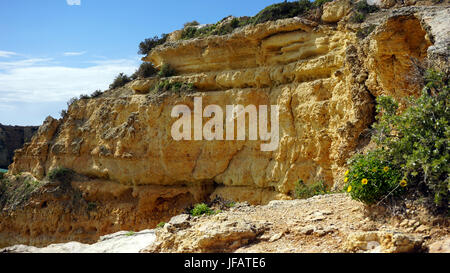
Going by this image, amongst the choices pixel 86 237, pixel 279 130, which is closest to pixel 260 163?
pixel 279 130

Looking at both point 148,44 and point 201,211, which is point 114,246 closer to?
point 201,211

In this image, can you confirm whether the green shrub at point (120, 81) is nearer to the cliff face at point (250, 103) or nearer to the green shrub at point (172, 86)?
the cliff face at point (250, 103)

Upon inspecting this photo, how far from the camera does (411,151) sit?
440 centimetres

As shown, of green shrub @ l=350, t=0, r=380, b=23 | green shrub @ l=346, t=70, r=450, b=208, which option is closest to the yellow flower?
green shrub @ l=346, t=70, r=450, b=208

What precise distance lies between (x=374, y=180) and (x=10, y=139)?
4090cm

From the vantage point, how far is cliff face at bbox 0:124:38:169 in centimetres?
3447

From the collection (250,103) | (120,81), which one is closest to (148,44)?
(120,81)

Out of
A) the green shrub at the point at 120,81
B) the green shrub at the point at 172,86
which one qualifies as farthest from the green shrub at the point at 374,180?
the green shrub at the point at 120,81

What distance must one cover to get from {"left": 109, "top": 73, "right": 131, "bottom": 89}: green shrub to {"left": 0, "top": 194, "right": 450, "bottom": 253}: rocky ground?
51.1ft

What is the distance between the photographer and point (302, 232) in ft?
14.5

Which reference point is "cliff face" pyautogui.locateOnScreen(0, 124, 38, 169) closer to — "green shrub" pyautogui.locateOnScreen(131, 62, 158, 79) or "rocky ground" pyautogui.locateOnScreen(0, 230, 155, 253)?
"green shrub" pyautogui.locateOnScreen(131, 62, 158, 79)

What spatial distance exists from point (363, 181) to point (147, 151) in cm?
1264

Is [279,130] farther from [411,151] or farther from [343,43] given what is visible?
[411,151]

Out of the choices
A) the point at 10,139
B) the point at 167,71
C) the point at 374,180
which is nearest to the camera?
the point at 374,180
